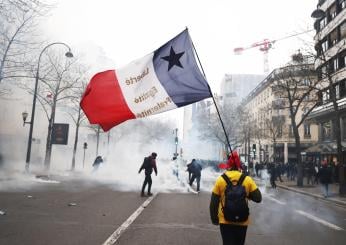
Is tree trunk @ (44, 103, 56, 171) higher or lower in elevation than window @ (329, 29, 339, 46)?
lower

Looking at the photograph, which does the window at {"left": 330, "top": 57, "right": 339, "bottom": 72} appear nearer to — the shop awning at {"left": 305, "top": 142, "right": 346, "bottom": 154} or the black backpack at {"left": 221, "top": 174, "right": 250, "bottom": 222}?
the shop awning at {"left": 305, "top": 142, "right": 346, "bottom": 154}

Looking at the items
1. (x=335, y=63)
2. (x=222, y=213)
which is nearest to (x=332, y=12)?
(x=335, y=63)

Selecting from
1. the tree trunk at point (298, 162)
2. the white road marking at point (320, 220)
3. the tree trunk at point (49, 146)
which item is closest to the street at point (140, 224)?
the white road marking at point (320, 220)

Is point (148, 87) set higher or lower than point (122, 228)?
higher

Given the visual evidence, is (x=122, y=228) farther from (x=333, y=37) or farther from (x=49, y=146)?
(x=333, y=37)

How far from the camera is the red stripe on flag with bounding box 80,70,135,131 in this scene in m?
6.54

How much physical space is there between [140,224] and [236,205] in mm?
4098

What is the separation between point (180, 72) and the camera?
6273 mm

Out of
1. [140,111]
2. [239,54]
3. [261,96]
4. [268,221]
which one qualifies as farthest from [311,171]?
[239,54]

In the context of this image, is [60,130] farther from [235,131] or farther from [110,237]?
[235,131]

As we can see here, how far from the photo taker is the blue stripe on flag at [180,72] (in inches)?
240

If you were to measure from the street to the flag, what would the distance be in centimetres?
205

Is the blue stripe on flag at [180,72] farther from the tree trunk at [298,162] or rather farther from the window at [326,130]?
the window at [326,130]

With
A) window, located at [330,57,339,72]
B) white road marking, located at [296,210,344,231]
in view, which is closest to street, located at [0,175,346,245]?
white road marking, located at [296,210,344,231]
